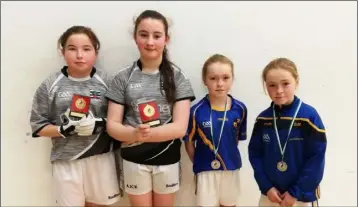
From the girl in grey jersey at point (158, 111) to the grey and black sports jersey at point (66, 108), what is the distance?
107 millimetres

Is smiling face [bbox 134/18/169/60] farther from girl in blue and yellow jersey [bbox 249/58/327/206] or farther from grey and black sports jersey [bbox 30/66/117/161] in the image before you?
girl in blue and yellow jersey [bbox 249/58/327/206]

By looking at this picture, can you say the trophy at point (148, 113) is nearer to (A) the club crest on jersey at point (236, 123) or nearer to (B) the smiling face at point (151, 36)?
(B) the smiling face at point (151, 36)

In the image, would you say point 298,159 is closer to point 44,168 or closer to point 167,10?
A: point 167,10

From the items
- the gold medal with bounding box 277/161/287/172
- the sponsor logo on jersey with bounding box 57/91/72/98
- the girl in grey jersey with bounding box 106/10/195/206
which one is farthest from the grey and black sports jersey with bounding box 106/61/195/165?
the gold medal with bounding box 277/161/287/172

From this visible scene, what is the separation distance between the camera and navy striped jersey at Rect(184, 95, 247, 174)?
1641 mm

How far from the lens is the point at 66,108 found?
1693 mm

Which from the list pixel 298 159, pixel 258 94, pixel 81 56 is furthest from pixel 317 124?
pixel 81 56

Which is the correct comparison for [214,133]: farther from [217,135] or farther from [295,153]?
→ [295,153]

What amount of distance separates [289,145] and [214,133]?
0.35m

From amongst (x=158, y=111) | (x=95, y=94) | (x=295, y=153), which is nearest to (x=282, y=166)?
(x=295, y=153)

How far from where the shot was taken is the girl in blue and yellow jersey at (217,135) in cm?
162

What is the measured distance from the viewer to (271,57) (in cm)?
188

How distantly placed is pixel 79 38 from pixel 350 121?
1.53m

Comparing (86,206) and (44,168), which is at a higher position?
(44,168)
